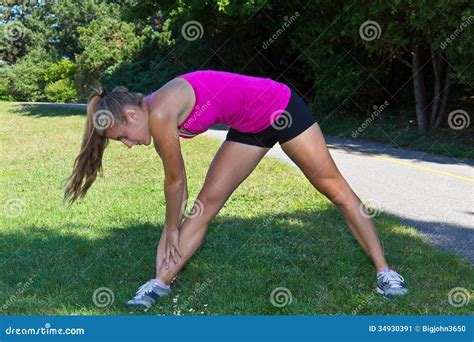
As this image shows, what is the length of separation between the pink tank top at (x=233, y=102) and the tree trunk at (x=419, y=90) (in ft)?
40.9

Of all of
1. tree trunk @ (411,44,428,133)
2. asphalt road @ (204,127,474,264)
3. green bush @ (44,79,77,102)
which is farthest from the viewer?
green bush @ (44,79,77,102)

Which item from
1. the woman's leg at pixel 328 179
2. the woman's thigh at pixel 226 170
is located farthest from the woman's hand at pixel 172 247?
the woman's leg at pixel 328 179

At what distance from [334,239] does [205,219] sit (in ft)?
5.70

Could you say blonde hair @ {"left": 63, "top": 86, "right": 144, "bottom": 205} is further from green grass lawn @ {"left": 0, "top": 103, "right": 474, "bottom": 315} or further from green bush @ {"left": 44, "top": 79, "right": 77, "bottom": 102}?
green bush @ {"left": 44, "top": 79, "right": 77, "bottom": 102}

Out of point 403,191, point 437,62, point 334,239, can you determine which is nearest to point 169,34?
point 437,62

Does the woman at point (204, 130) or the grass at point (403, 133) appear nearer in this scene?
the woman at point (204, 130)

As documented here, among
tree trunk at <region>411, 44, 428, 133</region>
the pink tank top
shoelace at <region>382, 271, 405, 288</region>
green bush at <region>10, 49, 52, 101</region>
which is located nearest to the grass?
tree trunk at <region>411, 44, 428, 133</region>

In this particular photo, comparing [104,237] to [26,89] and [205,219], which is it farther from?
[26,89]

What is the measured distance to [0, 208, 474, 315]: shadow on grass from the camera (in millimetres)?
3701

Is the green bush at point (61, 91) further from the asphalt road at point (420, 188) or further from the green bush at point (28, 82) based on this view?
the asphalt road at point (420, 188)

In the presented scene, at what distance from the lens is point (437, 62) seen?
14922mm

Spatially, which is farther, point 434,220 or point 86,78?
point 86,78

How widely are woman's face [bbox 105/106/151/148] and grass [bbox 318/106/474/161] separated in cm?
933

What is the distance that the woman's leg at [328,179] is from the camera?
11.7ft
